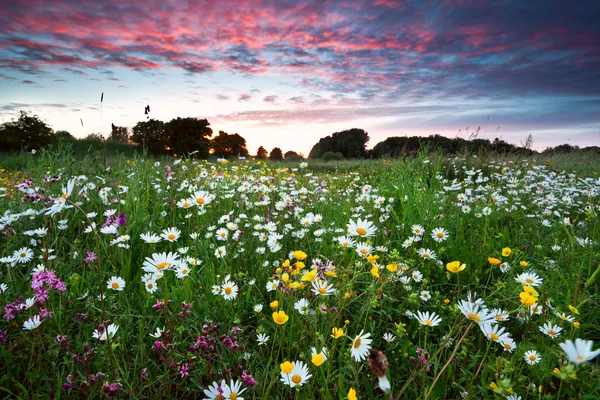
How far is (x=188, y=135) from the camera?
96.7 ft

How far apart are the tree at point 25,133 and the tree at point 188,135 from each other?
412 inches

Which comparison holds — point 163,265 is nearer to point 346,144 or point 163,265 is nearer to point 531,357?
point 531,357

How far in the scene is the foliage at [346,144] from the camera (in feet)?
99.1

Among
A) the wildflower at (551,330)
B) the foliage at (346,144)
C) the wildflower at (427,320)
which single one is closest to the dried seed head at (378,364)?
the wildflower at (427,320)

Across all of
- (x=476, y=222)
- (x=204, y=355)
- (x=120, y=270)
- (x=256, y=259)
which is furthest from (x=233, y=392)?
(x=476, y=222)

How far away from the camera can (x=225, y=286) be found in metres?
1.79

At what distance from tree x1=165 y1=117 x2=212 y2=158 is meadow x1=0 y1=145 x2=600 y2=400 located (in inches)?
1002

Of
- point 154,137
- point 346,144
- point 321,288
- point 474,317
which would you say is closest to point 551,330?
point 474,317

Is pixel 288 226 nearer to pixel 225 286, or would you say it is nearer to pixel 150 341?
pixel 225 286

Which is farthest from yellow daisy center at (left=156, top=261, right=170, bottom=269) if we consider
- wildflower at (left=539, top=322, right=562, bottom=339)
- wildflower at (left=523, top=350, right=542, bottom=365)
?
wildflower at (left=539, top=322, right=562, bottom=339)

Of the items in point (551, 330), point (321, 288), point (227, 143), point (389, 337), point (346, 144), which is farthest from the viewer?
point (227, 143)

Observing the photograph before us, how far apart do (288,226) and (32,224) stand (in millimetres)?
2120

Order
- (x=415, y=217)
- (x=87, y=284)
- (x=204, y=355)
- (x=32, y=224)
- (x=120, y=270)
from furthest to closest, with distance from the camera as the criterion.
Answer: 1. (x=415, y=217)
2. (x=32, y=224)
3. (x=120, y=270)
4. (x=87, y=284)
5. (x=204, y=355)

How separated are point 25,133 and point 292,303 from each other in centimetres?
2041
